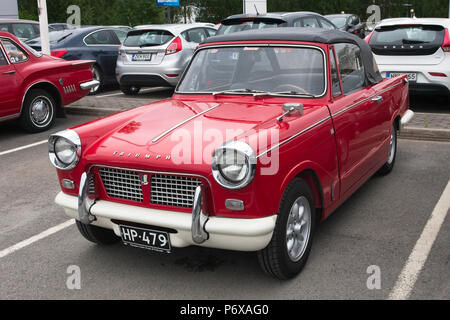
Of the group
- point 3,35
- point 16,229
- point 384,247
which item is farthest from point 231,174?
point 3,35

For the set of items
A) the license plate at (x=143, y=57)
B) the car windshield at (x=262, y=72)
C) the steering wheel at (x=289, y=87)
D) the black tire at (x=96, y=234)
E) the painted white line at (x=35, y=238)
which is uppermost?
the car windshield at (x=262, y=72)

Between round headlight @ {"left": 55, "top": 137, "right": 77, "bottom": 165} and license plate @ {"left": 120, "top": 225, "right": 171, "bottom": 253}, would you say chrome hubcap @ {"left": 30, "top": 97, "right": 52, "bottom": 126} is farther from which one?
license plate @ {"left": 120, "top": 225, "right": 171, "bottom": 253}

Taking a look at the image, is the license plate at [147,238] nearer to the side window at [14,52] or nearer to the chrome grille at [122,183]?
the chrome grille at [122,183]

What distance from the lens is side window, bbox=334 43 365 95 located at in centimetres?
506

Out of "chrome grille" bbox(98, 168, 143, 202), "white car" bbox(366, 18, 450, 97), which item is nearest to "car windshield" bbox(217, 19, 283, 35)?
"white car" bbox(366, 18, 450, 97)

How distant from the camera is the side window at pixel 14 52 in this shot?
8.80 meters

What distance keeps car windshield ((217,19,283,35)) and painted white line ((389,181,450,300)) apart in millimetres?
5988

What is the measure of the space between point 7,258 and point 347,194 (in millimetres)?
2905

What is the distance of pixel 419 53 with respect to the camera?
9.12 m

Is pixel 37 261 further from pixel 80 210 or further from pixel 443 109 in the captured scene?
pixel 443 109

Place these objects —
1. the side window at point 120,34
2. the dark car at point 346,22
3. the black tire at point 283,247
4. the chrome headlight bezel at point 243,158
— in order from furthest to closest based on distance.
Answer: the dark car at point 346,22 < the side window at point 120,34 < the black tire at point 283,247 < the chrome headlight bezel at point 243,158

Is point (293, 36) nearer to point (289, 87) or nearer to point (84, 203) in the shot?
point (289, 87)

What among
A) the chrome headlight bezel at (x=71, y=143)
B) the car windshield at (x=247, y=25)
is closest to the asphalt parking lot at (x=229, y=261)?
the chrome headlight bezel at (x=71, y=143)

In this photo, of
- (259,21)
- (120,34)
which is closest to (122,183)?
(259,21)
